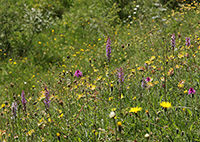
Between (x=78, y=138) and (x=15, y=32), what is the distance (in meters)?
6.99

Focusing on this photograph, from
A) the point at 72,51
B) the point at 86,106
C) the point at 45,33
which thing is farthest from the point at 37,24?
the point at 86,106

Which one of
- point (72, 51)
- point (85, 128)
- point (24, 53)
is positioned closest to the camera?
point (85, 128)

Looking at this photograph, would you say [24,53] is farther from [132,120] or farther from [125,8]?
[132,120]

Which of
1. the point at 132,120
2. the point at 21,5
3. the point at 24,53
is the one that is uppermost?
the point at 21,5

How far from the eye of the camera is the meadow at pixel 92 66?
1.76 meters

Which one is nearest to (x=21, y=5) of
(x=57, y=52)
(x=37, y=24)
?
(x=37, y=24)

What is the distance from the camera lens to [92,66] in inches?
182

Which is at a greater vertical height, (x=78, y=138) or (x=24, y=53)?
(x=78, y=138)

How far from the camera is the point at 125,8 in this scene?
24.9 feet

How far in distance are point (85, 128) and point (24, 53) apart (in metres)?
6.09

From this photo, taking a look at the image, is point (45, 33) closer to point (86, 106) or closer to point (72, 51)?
point (72, 51)

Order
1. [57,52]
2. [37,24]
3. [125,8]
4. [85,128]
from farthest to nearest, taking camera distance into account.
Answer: [37,24], [125,8], [57,52], [85,128]

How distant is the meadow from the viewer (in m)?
1.76

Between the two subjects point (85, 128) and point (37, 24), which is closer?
point (85, 128)
